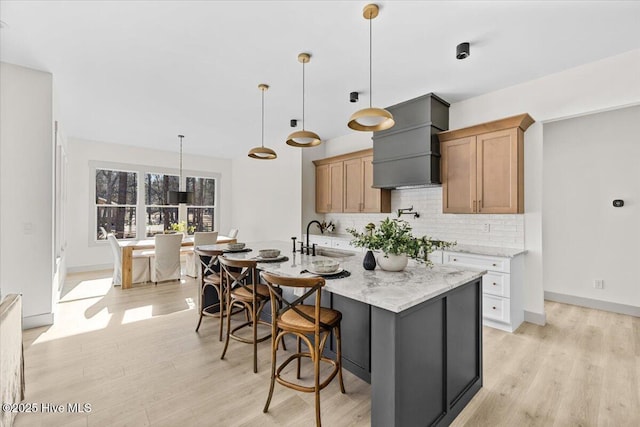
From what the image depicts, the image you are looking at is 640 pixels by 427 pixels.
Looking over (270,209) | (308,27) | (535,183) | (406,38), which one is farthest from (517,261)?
(270,209)

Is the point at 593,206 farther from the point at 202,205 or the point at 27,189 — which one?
the point at 202,205

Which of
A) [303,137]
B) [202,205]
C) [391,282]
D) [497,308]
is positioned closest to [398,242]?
[391,282]

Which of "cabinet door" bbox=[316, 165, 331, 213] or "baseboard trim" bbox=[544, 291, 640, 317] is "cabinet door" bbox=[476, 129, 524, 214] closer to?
"baseboard trim" bbox=[544, 291, 640, 317]

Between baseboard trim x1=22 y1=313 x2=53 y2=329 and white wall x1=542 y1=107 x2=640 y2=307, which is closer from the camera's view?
baseboard trim x1=22 y1=313 x2=53 y2=329

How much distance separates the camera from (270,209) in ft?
22.4

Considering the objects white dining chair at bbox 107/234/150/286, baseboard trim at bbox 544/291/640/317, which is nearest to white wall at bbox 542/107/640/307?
baseboard trim at bbox 544/291/640/317

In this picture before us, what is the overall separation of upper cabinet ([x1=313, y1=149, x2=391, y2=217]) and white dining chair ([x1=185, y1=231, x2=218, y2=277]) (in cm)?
210

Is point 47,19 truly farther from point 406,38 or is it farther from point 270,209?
point 270,209

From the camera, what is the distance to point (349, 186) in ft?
17.5

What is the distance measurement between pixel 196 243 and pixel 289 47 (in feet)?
12.5

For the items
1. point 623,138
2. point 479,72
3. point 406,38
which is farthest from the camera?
point 623,138

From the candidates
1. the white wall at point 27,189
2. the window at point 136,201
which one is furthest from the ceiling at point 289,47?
the window at point 136,201

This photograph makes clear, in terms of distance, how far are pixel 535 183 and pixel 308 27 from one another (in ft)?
9.81

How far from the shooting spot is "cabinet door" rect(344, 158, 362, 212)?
16.9 feet
